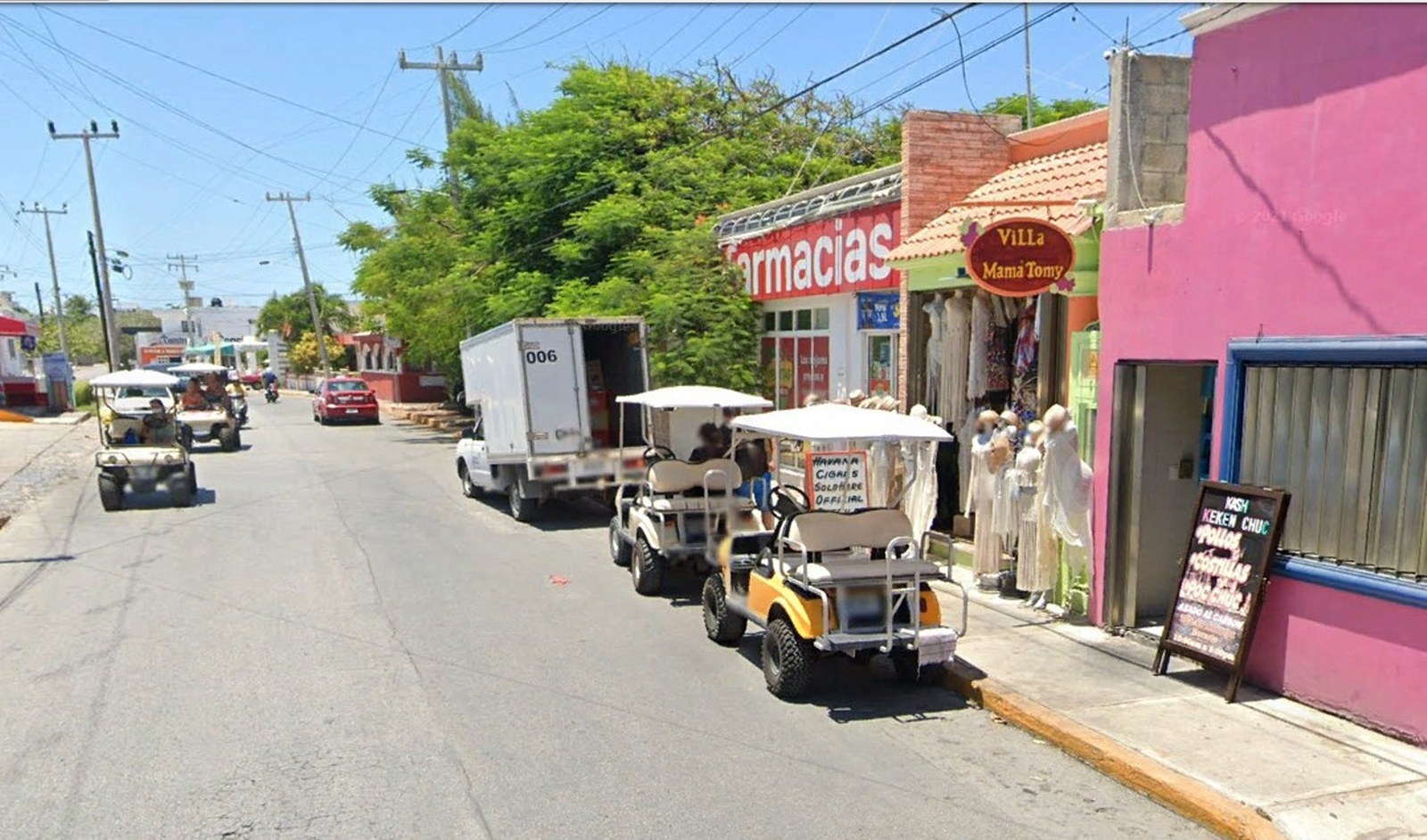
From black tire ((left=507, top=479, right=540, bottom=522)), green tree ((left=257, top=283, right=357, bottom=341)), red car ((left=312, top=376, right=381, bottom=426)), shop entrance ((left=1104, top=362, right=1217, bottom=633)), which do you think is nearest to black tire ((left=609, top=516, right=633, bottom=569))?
black tire ((left=507, top=479, right=540, bottom=522))

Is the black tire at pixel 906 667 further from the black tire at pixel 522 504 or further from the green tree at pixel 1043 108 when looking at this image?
the green tree at pixel 1043 108

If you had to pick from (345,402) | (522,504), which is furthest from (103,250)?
(522,504)

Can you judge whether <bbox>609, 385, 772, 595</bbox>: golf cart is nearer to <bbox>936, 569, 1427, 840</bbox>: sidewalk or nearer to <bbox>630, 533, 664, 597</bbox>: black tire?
<bbox>630, 533, 664, 597</bbox>: black tire

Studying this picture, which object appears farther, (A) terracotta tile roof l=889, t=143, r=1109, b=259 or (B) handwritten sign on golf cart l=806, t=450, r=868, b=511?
(B) handwritten sign on golf cart l=806, t=450, r=868, b=511

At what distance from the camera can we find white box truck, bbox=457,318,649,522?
14297mm

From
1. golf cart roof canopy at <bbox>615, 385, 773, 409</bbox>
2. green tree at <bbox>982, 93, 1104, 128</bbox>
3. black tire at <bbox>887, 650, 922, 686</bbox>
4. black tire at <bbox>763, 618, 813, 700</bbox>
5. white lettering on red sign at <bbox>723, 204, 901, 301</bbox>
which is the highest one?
green tree at <bbox>982, 93, 1104, 128</bbox>

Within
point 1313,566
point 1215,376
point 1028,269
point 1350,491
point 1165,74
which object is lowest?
point 1313,566

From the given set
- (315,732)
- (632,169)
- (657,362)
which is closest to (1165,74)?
(315,732)

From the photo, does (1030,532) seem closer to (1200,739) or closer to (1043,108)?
(1200,739)

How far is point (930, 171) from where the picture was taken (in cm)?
1212

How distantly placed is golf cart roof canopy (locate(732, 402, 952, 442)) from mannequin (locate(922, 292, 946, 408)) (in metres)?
4.23

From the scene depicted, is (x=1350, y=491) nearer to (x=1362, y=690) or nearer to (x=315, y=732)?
(x=1362, y=690)

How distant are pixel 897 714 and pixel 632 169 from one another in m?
17.8

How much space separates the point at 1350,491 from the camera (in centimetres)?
609
